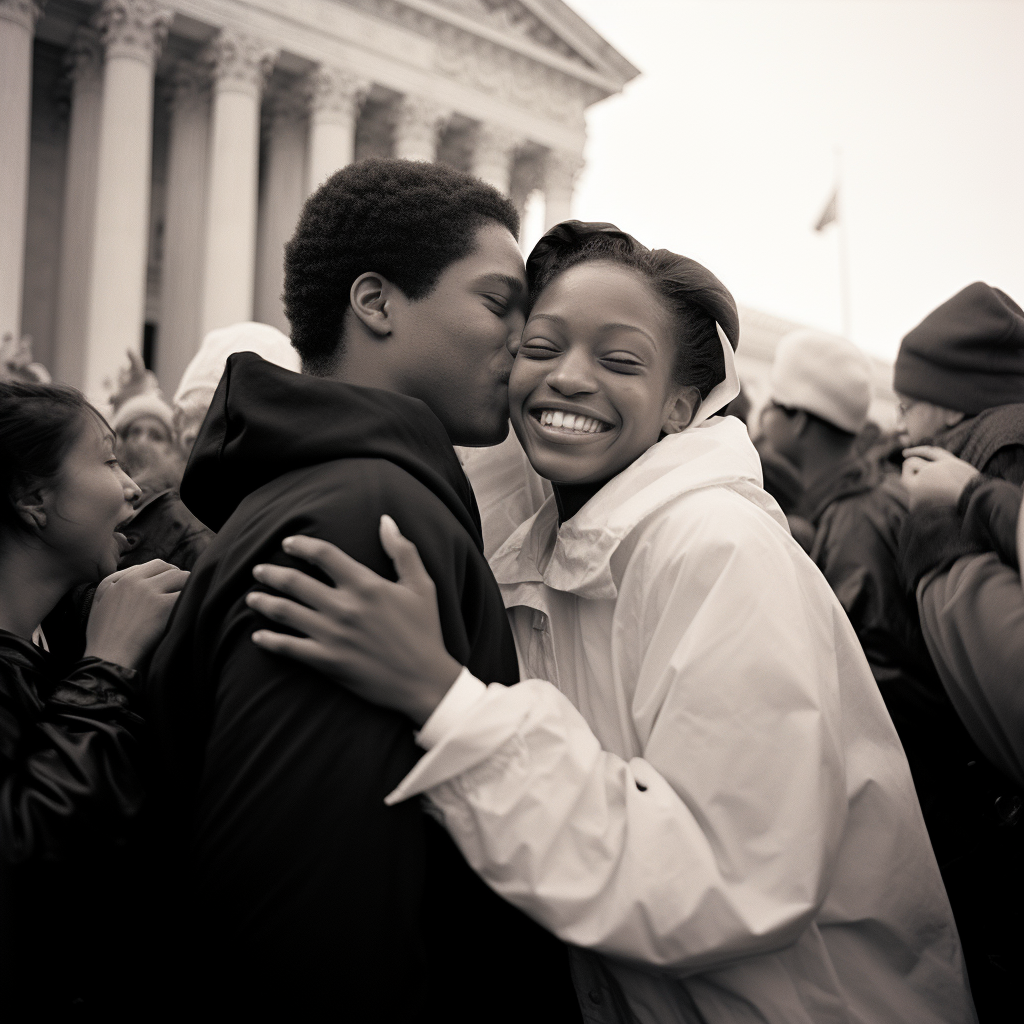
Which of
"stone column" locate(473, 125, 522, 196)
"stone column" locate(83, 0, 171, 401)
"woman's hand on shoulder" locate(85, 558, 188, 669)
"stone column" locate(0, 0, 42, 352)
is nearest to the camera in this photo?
"woman's hand on shoulder" locate(85, 558, 188, 669)

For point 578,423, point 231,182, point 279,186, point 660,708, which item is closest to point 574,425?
point 578,423

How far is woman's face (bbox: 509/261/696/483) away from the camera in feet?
6.37

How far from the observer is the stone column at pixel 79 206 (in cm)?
1772

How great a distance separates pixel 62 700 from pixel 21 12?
18.1 metres

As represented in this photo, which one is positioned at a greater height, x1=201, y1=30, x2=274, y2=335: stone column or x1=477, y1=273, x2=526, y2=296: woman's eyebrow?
x1=201, y1=30, x2=274, y2=335: stone column

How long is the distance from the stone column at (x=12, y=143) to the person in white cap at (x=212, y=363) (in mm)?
12990

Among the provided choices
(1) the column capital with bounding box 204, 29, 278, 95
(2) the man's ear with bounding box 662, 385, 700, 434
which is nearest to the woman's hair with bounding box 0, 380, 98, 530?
(2) the man's ear with bounding box 662, 385, 700, 434

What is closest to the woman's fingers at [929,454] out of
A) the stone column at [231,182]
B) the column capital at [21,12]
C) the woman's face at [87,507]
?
the woman's face at [87,507]

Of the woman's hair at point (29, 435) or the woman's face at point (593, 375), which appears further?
the woman's hair at point (29, 435)

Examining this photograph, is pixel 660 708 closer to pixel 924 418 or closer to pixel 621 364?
pixel 621 364

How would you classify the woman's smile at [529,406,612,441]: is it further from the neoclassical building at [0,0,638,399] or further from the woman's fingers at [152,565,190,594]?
the neoclassical building at [0,0,638,399]

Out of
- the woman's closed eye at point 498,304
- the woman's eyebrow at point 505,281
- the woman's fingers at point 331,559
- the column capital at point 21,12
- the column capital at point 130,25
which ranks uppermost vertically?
the column capital at point 130,25

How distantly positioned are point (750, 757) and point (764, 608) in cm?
24

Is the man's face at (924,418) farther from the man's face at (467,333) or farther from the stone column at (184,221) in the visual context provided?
the stone column at (184,221)
